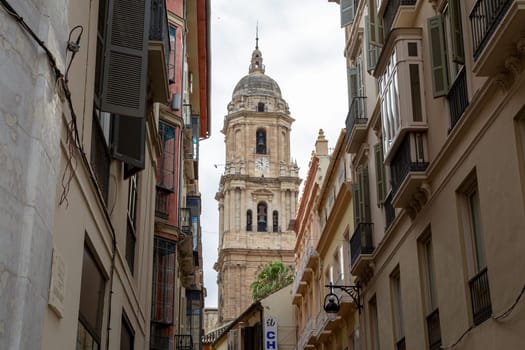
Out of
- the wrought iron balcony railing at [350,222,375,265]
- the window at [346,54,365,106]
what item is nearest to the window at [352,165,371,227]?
the wrought iron balcony railing at [350,222,375,265]

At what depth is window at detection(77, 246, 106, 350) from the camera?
36.0 ft

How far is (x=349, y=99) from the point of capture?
24328 millimetres

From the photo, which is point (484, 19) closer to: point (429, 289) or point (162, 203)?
point (429, 289)

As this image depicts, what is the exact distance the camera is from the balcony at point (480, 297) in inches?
487

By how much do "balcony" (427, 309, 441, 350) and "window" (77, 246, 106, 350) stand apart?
6.00 metres

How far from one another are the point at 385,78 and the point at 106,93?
7.51 m

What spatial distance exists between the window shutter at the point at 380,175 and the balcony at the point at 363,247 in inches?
44.0

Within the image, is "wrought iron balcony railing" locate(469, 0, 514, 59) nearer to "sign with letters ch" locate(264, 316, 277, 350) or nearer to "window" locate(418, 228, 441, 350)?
"window" locate(418, 228, 441, 350)

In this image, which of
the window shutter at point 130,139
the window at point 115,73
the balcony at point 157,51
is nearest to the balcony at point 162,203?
the balcony at point 157,51

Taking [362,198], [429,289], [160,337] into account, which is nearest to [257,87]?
[160,337]

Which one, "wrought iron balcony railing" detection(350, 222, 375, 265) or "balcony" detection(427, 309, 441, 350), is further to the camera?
"wrought iron balcony railing" detection(350, 222, 375, 265)

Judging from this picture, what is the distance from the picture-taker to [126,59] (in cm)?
1205

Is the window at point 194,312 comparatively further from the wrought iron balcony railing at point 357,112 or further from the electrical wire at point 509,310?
the electrical wire at point 509,310

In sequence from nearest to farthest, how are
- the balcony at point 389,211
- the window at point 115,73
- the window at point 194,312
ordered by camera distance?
the window at point 115,73 < the balcony at point 389,211 < the window at point 194,312
